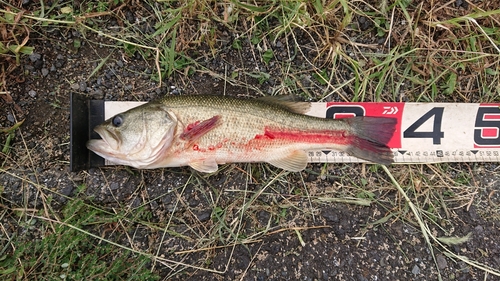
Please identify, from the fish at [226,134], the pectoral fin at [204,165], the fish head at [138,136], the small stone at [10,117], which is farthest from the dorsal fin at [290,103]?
the small stone at [10,117]

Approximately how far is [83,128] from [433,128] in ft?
10.1

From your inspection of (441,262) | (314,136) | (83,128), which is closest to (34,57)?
(83,128)

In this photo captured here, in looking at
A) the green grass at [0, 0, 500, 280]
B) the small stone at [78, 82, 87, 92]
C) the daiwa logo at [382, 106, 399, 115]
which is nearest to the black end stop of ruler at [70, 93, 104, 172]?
the small stone at [78, 82, 87, 92]

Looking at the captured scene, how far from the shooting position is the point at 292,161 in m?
2.94

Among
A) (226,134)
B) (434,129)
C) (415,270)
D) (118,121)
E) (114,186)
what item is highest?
(118,121)

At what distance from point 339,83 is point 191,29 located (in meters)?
1.45

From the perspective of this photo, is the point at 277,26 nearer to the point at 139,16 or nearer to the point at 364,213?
the point at 139,16

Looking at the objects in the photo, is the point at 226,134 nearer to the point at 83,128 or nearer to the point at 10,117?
the point at 83,128

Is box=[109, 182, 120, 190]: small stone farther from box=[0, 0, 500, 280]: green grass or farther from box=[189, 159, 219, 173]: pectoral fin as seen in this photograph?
box=[189, 159, 219, 173]: pectoral fin

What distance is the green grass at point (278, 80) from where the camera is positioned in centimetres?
304

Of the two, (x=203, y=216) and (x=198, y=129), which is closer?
(x=198, y=129)

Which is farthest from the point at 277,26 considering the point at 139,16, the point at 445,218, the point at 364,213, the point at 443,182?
the point at 445,218

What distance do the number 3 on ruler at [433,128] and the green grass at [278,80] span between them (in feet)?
0.54

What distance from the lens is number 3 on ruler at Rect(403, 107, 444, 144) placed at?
129 inches
